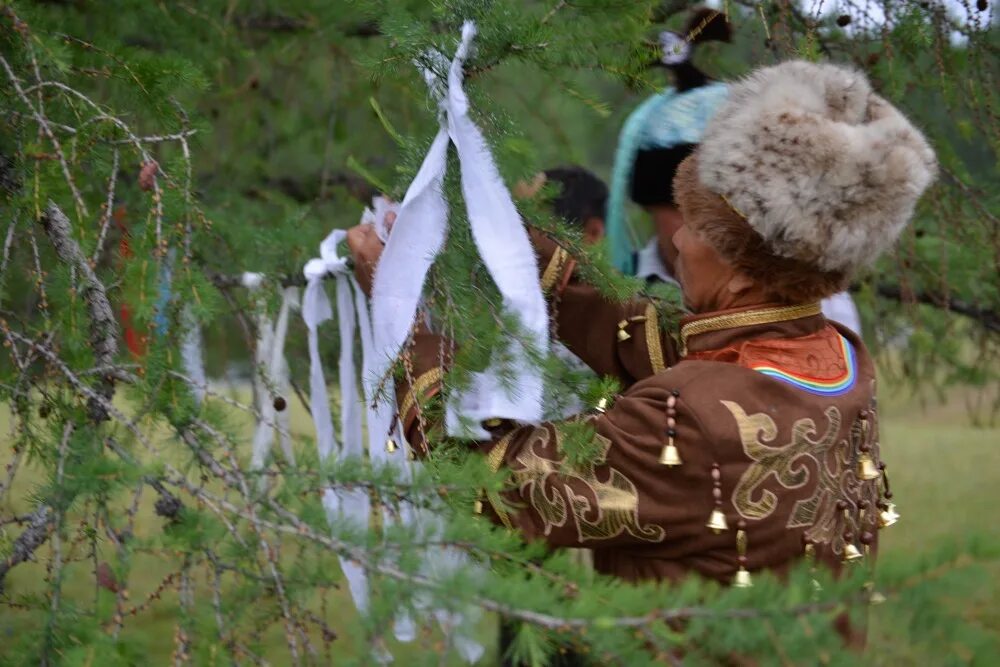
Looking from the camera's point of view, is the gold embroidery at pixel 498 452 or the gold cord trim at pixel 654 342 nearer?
the gold embroidery at pixel 498 452

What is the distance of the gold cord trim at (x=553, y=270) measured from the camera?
1923 millimetres

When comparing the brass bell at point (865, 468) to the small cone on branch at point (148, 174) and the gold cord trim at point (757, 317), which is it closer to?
the gold cord trim at point (757, 317)

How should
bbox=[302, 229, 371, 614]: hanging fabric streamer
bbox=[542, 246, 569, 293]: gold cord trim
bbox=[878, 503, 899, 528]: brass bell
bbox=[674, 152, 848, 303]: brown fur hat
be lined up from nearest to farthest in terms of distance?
bbox=[674, 152, 848, 303]: brown fur hat < bbox=[878, 503, 899, 528]: brass bell < bbox=[542, 246, 569, 293]: gold cord trim < bbox=[302, 229, 371, 614]: hanging fabric streamer

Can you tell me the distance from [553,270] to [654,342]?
0.75ft

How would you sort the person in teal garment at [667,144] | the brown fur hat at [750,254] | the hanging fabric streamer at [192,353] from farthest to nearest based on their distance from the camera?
1. the person in teal garment at [667,144]
2. the brown fur hat at [750,254]
3. the hanging fabric streamer at [192,353]

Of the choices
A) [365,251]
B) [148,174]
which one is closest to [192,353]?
[365,251]

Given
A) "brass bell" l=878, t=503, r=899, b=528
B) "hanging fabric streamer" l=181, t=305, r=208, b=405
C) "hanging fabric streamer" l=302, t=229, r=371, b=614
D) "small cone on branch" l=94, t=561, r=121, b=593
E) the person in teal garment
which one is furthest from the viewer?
the person in teal garment

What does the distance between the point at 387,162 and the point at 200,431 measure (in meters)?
2.53

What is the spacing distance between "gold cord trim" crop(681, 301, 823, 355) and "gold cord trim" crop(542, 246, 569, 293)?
350 mm

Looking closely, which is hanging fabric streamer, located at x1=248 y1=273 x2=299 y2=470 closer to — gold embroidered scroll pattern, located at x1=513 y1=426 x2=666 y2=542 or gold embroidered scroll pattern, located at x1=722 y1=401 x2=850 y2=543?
gold embroidered scroll pattern, located at x1=513 y1=426 x2=666 y2=542

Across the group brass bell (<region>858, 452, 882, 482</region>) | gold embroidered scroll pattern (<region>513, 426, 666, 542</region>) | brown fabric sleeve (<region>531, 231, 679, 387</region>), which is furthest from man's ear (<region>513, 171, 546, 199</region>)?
brass bell (<region>858, 452, 882, 482</region>)

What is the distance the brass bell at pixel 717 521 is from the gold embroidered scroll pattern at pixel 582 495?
3.0 inches

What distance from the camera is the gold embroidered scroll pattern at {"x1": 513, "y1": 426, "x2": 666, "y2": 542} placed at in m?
1.52

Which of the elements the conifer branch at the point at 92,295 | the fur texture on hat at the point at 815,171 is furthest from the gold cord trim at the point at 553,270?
the conifer branch at the point at 92,295
